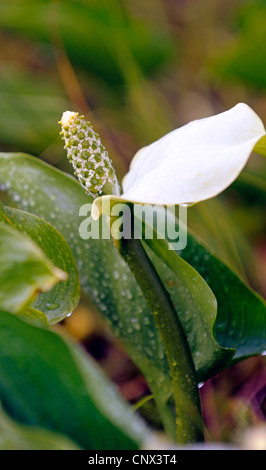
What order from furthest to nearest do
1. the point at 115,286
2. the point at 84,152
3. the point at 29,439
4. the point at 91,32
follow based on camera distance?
the point at 91,32 → the point at 115,286 → the point at 84,152 → the point at 29,439

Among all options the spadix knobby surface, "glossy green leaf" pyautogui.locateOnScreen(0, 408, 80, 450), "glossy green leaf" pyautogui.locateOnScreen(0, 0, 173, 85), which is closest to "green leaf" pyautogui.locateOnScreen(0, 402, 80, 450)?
"glossy green leaf" pyautogui.locateOnScreen(0, 408, 80, 450)

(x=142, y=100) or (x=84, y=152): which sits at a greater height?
(x=84, y=152)

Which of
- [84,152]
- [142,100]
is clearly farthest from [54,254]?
[142,100]

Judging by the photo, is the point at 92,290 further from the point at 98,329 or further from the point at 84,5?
the point at 84,5

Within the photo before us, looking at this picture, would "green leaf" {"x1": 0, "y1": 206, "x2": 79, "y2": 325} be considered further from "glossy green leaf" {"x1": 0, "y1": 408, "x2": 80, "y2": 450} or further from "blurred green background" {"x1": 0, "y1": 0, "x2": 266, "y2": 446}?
"blurred green background" {"x1": 0, "y1": 0, "x2": 266, "y2": 446}

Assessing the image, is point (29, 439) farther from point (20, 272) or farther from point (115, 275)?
point (115, 275)

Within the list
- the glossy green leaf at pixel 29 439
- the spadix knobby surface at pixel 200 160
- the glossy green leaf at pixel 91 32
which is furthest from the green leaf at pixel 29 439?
the glossy green leaf at pixel 91 32

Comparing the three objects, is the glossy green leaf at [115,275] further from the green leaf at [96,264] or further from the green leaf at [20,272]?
the green leaf at [20,272]
